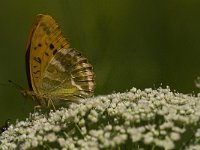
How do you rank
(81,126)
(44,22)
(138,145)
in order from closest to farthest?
(138,145) → (81,126) → (44,22)

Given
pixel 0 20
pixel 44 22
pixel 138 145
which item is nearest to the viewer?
pixel 138 145

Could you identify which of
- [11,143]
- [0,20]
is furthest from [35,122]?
[0,20]

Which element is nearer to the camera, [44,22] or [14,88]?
[44,22]

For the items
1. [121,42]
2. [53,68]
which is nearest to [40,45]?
[53,68]

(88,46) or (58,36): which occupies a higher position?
(88,46)

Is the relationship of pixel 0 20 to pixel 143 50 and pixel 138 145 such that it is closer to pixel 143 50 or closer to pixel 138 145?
pixel 143 50

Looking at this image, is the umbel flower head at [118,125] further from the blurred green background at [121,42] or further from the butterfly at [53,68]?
the blurred green background at [121,42]

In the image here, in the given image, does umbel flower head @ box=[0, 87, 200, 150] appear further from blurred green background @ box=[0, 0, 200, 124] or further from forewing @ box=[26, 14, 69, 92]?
blurred green background @ box=[0, 0, 200, 124]
